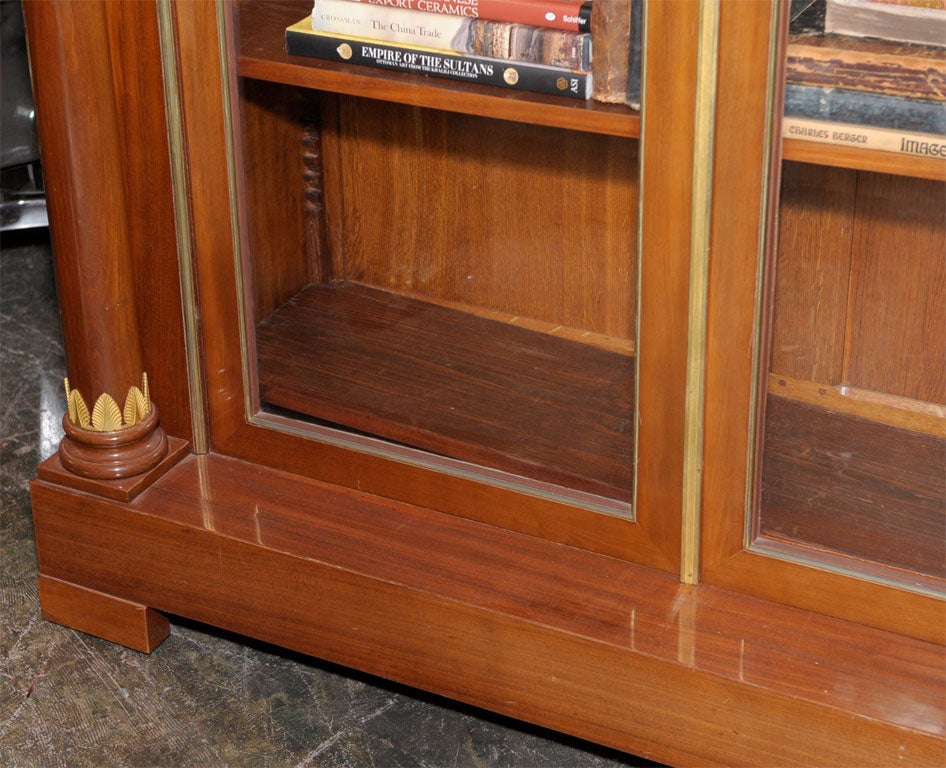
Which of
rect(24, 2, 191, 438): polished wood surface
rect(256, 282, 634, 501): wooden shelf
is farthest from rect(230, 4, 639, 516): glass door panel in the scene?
rect(24, 2, 191, 438): polished wood surface

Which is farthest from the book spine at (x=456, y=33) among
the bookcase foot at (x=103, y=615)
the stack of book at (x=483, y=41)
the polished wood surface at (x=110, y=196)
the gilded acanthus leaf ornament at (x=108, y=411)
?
the bookcase foot at (x=103, y=615)

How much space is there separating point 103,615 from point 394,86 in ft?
2.45

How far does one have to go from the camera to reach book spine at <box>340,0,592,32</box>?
1217mm

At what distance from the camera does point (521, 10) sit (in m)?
1.25

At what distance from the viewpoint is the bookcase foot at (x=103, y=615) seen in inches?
63.9

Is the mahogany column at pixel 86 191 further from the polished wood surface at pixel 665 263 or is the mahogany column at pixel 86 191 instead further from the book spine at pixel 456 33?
the polished wood surface at pixel 665 263

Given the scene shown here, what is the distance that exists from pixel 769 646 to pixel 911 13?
60cm

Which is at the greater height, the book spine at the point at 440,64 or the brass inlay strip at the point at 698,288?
the book spine at the point at 440,64

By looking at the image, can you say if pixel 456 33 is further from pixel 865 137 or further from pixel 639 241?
pixel 865 137

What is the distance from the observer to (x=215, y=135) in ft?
4.72

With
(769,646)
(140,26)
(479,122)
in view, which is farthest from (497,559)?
(140,26)

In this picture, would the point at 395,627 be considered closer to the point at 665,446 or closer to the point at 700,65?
the point at 665,446

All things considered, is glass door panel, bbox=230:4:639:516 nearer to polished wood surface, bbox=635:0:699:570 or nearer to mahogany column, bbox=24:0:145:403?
polished wood surface, bbox=635:0:699:570

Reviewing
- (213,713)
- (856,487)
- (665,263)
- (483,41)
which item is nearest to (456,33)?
(483,41)
